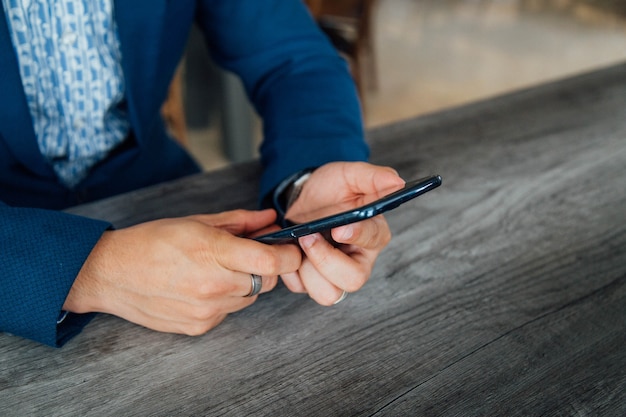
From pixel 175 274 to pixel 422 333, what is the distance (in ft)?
0.90

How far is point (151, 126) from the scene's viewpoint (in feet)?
3.49

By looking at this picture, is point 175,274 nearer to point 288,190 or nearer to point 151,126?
point 288,190

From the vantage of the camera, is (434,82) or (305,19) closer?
(305,19)

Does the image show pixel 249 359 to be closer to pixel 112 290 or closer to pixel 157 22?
pixel 112 290

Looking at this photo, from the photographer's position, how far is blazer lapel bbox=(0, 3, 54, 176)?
73cm

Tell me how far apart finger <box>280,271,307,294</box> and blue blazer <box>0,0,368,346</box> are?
0.18 m

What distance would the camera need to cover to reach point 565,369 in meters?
0.57

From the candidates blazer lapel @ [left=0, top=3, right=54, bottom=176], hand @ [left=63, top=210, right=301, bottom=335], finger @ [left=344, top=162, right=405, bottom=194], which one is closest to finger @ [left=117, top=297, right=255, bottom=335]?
hand @ [left=63, top=210, right=301, bottom=335]

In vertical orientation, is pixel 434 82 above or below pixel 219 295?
below

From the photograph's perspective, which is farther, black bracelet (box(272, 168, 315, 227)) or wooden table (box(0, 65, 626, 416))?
black bracelet (box(272, 168, 315, 227))

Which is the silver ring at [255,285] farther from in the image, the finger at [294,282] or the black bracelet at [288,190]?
the black bracelet at [288,190]

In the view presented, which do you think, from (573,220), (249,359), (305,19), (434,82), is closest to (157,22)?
(305,19)

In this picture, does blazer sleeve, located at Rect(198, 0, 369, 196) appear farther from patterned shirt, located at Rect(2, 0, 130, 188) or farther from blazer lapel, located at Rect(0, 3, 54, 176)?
blazer lapel, located at Rect(0, 3, 54, 176)

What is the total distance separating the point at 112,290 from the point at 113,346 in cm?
6
